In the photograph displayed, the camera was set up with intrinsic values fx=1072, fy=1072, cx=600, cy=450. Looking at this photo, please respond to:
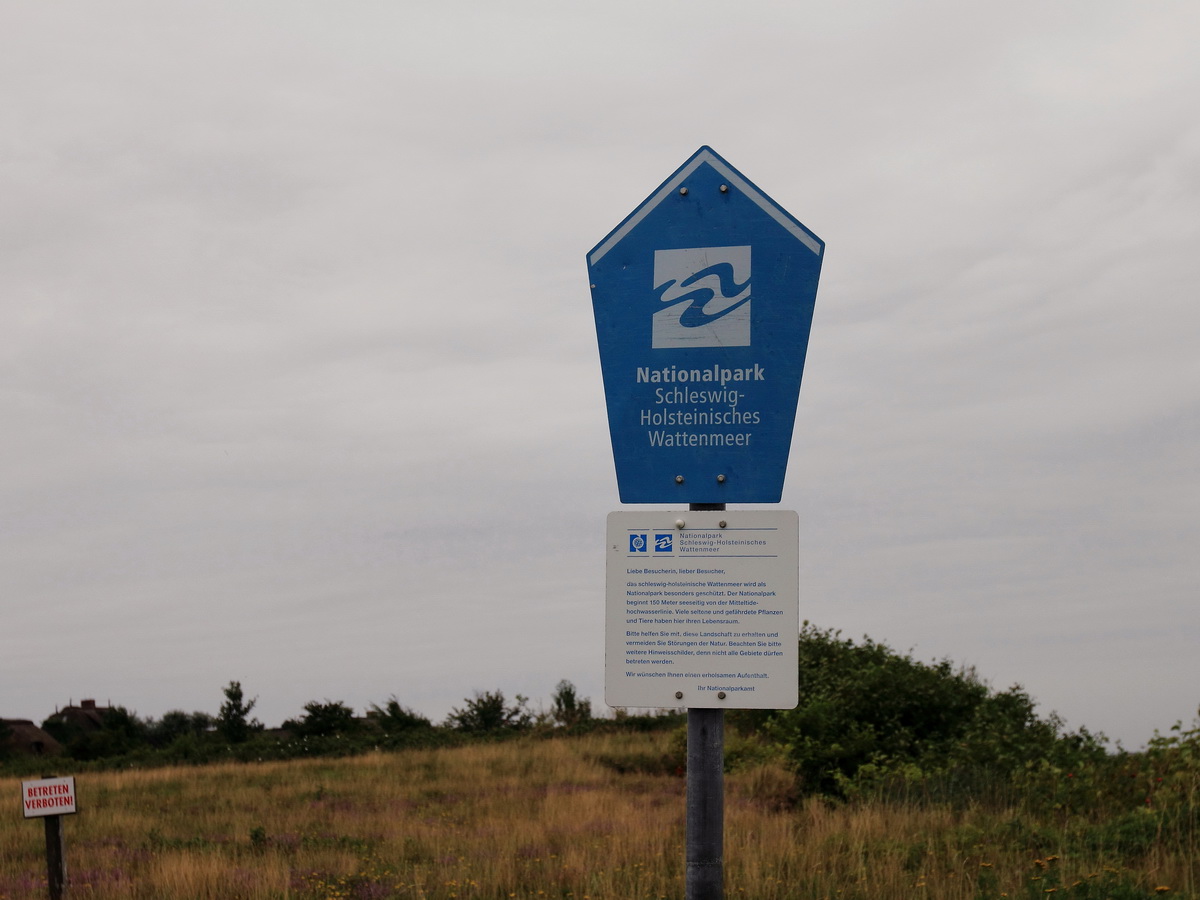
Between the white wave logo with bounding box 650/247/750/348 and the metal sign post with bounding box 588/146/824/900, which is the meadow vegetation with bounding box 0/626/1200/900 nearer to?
the metal sign post with bounding box 588/146/824/900

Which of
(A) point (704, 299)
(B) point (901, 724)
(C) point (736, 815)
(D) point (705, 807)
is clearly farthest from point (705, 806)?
(B) point (901, 724)

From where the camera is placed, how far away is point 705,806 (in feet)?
12.5

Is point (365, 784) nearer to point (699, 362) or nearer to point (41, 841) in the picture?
point (41, 841)

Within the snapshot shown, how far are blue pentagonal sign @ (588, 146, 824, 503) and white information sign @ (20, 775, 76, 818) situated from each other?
8.04 meters

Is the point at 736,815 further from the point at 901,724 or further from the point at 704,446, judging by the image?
the point at 704,446

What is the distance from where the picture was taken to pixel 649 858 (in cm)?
958

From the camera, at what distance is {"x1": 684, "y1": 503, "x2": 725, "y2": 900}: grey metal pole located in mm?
3793

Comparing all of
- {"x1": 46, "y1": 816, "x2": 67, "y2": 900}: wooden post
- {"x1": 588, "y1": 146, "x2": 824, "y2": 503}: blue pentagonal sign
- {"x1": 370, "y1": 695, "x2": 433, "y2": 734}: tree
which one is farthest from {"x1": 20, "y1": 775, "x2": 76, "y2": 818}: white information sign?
{"x1": 370, "y1": 695, "x2": 433, "y2": 734}: tree

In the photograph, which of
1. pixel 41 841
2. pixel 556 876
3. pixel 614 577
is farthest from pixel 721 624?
pixel 41 841

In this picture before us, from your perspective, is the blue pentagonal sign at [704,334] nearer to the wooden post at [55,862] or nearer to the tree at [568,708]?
the wooden post at [55,862]

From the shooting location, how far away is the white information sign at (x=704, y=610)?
3742mm

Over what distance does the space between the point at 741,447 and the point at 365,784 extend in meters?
16.4

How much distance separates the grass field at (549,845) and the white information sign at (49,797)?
697mm

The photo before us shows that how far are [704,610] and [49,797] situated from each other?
8409 millimetres
